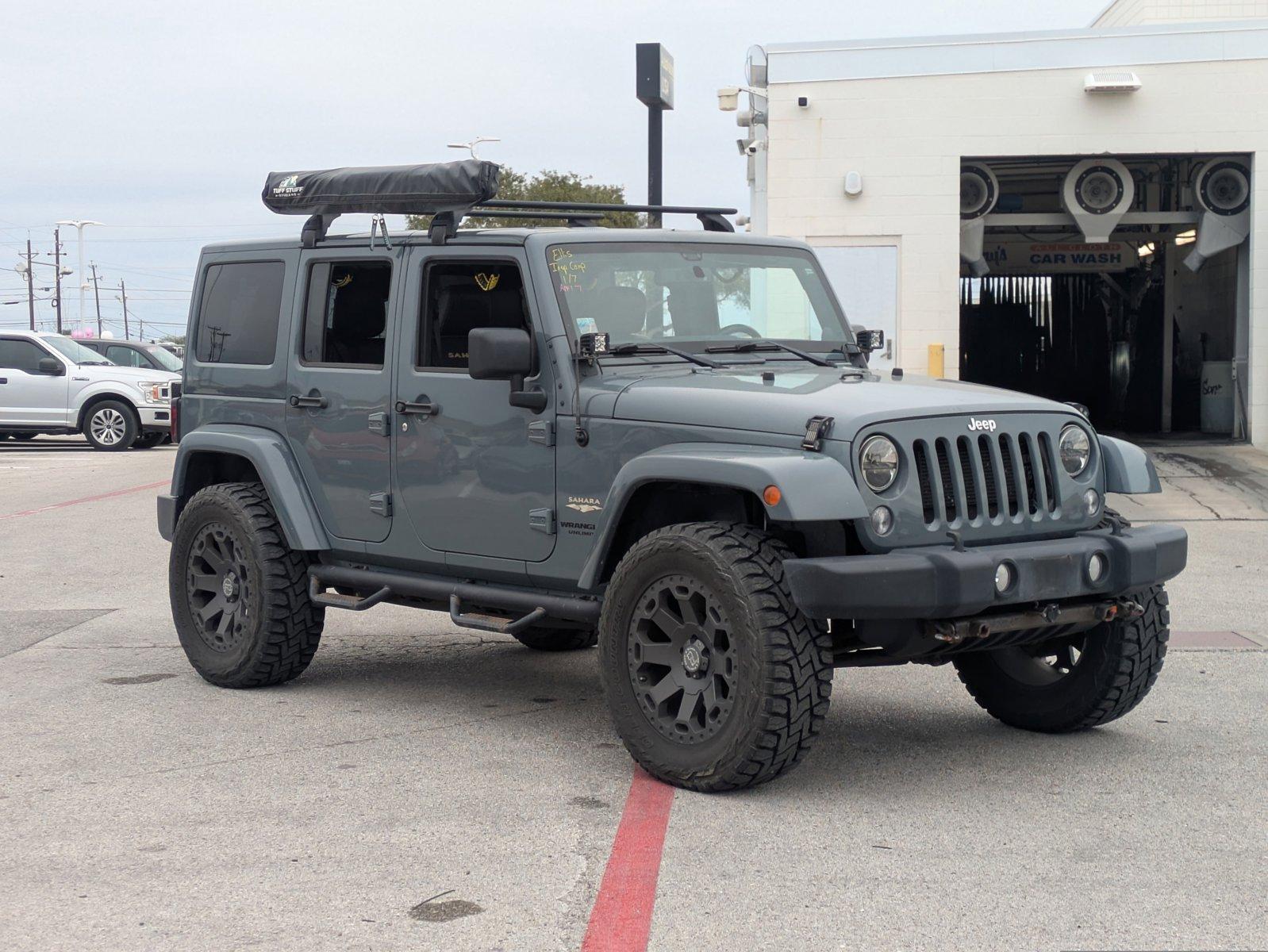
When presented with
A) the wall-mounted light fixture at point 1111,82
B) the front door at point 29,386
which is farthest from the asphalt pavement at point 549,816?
the front door at point 29,386

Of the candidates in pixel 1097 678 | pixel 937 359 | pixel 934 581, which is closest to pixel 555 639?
pixel 1097 678

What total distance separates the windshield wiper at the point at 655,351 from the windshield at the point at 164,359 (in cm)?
2032

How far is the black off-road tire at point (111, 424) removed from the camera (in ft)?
81.3

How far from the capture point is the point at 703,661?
542 centimetres

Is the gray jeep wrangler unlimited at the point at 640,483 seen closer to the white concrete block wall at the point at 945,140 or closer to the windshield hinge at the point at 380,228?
the windshield hinge at the point at 380,228

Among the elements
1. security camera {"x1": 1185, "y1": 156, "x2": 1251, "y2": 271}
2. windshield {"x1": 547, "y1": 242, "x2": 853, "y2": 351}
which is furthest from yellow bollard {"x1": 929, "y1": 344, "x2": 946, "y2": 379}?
windshield {"x1": 547, "y1": 242, "x2": 853, "y2": 351}

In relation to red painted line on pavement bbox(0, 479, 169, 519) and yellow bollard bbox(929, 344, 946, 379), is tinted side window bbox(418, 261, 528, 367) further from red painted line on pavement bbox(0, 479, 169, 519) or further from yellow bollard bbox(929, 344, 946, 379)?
yellow bollard bbox(929, 344, 946, 379)

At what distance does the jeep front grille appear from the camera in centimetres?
534

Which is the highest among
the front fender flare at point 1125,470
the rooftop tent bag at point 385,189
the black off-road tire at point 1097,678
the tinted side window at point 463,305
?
the rooftop tent bag at point 385,189

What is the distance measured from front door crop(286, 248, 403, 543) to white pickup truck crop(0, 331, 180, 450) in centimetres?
1823

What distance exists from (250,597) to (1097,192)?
15357mm

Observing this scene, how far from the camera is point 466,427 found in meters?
6.45

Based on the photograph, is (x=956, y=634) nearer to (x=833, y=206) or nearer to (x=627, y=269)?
(x=627, y=269)

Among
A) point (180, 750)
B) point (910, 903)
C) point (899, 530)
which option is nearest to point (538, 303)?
point (899, 530)
